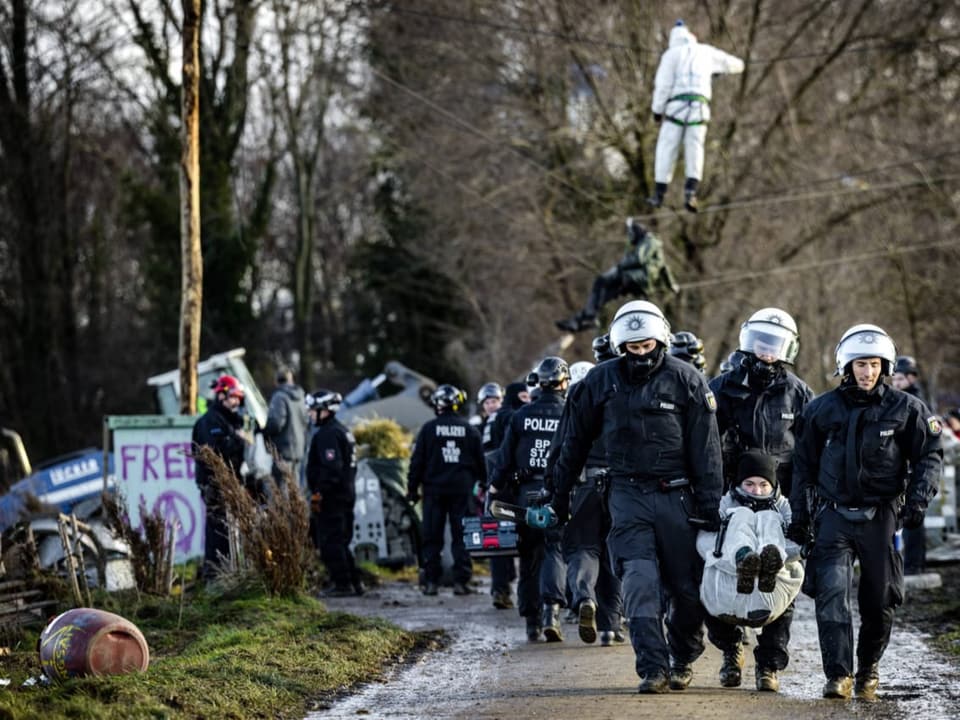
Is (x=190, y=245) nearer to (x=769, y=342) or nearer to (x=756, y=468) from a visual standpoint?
(x=769, y=342)

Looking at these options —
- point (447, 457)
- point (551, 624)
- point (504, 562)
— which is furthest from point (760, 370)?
point (447, 457)

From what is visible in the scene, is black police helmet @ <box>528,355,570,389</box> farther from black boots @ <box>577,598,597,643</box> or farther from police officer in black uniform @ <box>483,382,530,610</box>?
black boots @ <box>577,598,597,643</box>

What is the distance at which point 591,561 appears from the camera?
39.8 feet

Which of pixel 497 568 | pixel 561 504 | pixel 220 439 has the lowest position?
pixel 497 568

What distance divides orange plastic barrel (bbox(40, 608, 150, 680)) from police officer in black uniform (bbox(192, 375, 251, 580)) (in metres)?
6.67

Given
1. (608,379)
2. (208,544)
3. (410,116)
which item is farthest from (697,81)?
(410,116)

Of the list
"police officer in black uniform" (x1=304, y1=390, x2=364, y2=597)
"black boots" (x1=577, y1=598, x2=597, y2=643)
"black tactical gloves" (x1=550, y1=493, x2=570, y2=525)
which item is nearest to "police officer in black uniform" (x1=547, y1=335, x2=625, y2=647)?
"black boots" (x1=577, y1=598, x2=597, y2=643)

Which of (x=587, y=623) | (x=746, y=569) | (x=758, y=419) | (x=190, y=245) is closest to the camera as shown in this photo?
(x=746, y=569)

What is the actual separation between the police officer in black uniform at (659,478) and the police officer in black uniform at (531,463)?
3295 mm

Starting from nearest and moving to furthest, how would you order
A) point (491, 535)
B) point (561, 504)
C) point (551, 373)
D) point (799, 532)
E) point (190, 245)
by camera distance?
point (799, 532) < point (561, 504) < point (491, 535) < point (551, 373) < point (190, 245)

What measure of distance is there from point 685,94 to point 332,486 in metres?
8.01

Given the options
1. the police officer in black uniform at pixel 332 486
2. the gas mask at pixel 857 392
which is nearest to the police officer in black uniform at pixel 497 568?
the police officer in black uniform at pixel 332 486

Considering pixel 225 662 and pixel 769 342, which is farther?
pixel 769 342

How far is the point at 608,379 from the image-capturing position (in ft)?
32.6
